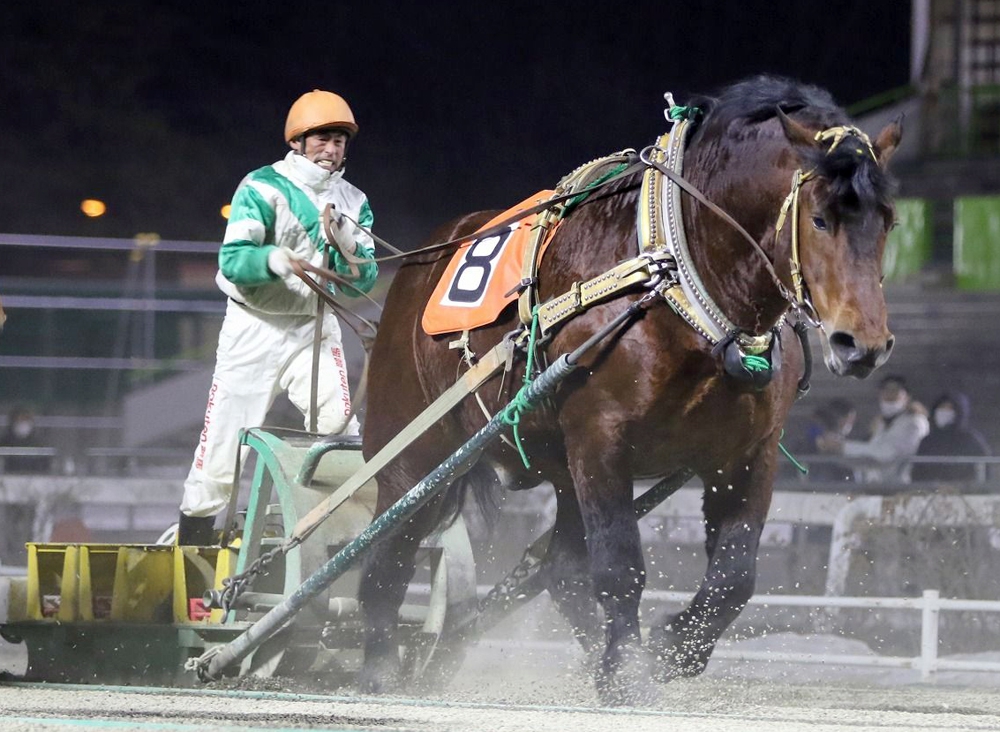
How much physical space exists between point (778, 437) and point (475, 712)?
3.25 feet

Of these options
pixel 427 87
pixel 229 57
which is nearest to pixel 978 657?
pixel 427 87

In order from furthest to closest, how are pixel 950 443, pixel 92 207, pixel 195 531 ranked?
1. pixel 92 207
2. pixel 950 443
3. pixel 195 531

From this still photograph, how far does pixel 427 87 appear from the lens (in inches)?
558

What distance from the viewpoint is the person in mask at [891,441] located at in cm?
810

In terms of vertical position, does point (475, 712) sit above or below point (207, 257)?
above

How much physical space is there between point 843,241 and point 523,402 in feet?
2.93

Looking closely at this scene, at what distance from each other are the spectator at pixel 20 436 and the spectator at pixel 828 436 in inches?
178

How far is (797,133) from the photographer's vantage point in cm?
332

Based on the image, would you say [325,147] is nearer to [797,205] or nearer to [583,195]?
[583,195]

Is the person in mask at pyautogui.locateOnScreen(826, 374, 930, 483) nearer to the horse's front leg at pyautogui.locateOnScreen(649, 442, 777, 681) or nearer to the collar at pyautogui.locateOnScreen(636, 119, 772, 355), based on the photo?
the horse's front leg at pyautogui.locateOnScreen(649, 442, 777, 681)

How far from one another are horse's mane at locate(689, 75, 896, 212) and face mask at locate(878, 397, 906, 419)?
18.0ft

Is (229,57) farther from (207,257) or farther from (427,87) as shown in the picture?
(207,257)

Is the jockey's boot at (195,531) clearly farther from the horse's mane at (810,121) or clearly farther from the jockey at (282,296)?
the horse's mane at (810,121)

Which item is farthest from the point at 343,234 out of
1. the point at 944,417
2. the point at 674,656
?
the point at 944,417
